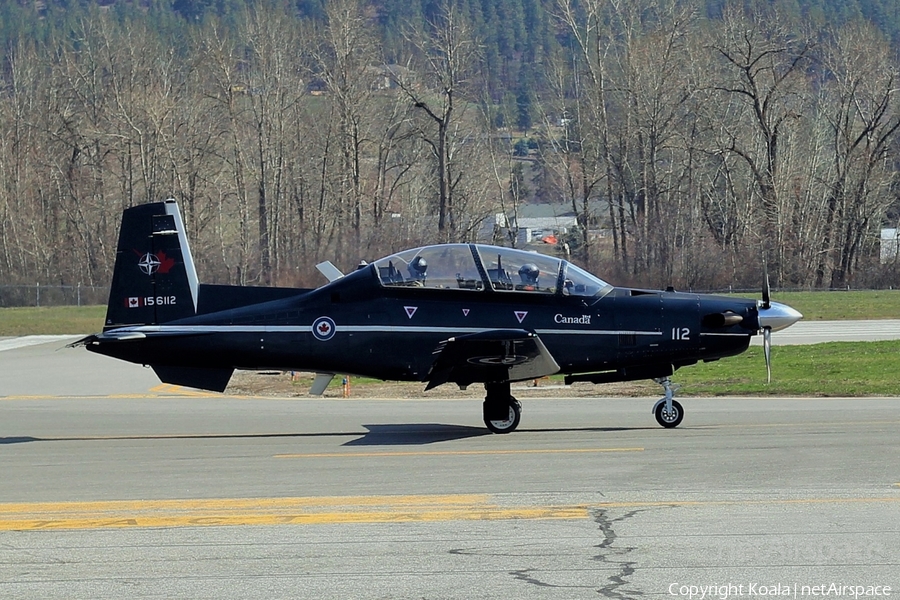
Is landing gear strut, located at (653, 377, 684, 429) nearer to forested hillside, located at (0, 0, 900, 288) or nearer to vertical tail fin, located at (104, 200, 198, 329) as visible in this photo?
vertical tail fin, located at (104, 200, 198, 329)

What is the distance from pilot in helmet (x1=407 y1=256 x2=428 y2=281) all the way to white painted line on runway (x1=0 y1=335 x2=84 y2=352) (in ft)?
73.6

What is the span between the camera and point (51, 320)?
41625 mm

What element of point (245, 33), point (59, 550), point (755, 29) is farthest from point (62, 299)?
point (59, 550)

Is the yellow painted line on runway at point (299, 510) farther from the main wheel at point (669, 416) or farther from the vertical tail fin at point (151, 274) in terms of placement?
the main wheel at point (669, 416)

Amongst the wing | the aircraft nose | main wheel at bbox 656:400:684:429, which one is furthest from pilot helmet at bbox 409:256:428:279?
the aircraft nose

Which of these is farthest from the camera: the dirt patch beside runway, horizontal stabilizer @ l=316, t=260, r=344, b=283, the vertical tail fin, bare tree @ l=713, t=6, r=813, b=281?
bare tree @ l=713, t=6, r=813, b=281

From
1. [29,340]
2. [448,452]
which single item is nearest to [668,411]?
[448,452]

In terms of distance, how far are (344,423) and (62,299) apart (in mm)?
38978

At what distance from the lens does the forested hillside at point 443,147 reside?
2039 inches

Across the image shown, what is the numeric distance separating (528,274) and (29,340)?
26.7 meters

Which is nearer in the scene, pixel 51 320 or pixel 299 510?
pixel 299 510

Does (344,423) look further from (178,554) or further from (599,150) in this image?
(599,150)

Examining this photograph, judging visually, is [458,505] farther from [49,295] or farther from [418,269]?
[49,295]

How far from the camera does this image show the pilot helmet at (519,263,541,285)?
13.1 m
